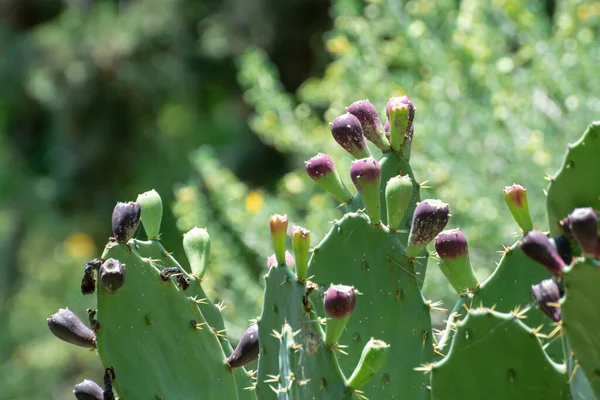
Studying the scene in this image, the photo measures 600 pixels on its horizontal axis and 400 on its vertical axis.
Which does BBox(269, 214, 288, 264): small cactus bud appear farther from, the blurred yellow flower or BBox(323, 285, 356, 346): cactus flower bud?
the blurred yellow flower

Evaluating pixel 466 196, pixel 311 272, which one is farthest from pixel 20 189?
pixel 311 272

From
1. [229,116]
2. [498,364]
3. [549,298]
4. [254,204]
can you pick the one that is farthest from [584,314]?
[229,116]

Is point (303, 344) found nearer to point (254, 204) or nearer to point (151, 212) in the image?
point (151, 212)

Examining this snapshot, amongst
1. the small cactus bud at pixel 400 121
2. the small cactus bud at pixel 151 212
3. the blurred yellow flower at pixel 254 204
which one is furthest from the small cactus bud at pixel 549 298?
the blurred yellow flower at pixel 254 204

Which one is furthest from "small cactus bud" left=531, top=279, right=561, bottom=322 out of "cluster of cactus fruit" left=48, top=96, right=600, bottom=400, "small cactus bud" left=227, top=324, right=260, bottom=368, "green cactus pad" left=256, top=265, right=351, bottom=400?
"small cactus bud" left=227, top=324, right=260, bottom=368

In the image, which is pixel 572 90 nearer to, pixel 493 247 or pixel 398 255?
pixel 493 247

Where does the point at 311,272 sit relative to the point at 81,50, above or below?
below
